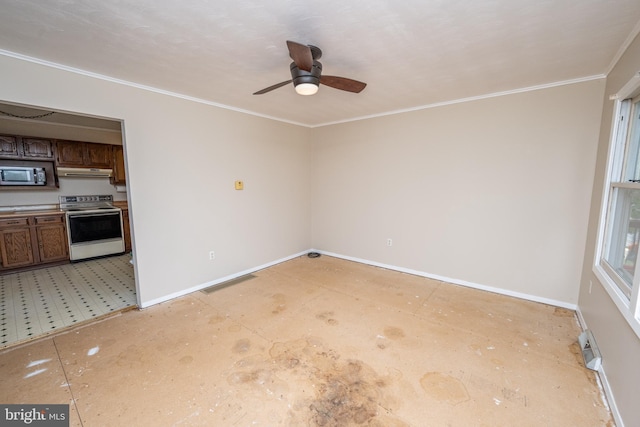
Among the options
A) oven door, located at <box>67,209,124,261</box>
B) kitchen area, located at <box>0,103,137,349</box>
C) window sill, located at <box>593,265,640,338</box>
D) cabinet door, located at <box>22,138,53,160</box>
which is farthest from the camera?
oven door, located at <box>67,209,124,261</box>

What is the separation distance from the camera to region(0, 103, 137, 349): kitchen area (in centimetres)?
335

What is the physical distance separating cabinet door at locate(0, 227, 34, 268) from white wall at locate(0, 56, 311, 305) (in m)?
2.83

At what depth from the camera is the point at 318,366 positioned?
2021 millimetres

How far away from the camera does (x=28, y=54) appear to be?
2080mm

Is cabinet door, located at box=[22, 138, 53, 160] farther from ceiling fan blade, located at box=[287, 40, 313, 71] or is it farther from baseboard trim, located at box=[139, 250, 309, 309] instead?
ceiling fan blade, located at box=[287, 40, 313, 71]

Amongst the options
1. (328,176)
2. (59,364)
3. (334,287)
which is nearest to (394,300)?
(334,287)

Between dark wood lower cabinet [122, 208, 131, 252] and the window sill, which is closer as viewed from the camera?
the window sill

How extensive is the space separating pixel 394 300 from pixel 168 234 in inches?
112

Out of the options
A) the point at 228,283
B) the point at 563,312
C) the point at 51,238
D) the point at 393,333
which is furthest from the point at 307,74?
the point at 51,238

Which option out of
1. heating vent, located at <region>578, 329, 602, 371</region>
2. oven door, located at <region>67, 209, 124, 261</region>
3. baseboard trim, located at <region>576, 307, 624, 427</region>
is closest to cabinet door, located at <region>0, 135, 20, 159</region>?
oven door, located at <region>67, 209, 124, 261</region>

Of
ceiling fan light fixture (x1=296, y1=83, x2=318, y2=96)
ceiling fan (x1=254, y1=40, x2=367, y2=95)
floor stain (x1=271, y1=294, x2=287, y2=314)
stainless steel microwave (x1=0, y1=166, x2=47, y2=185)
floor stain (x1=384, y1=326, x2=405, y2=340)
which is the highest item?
ceiling fan (x1=254, y1=40, x2=367, y2=95)

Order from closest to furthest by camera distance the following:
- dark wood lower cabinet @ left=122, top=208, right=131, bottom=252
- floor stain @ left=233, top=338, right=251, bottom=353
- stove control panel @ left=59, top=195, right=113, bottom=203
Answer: floor stain @ left=233, top=338, right=251, bottom=353, stove control panel @ left=59, top=195, right=113, bottom=203, dark wood lower cabinet @ left=122, top=208, right=131, bottom=252

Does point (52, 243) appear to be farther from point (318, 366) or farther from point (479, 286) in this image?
point (479, 286)

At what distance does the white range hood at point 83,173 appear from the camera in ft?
14.8
